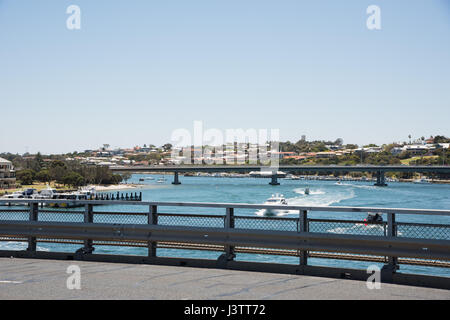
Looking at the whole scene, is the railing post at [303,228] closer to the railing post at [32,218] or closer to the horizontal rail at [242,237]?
the horizontal rail at [242,237]

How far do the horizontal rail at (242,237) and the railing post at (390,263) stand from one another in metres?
0.16

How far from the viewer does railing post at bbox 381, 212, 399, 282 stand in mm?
8484

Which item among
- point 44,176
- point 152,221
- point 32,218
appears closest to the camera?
point 152,221

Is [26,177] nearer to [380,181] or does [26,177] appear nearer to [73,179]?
[73,179]

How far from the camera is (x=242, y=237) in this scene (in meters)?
9.62

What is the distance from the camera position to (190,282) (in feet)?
28.0

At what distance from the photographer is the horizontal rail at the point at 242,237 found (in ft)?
27.7

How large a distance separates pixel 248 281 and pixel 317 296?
1460mm

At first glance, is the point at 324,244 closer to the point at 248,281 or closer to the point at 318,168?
the point at 248,281

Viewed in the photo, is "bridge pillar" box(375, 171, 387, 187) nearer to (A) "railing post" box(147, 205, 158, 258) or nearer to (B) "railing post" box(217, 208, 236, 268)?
(A) "railing post" box(147, 205, 158, 258)

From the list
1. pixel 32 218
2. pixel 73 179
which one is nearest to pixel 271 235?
pixel 32 218

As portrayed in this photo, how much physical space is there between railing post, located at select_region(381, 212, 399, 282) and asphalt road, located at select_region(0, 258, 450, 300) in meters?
0.25

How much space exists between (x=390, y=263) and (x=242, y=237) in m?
2.53
